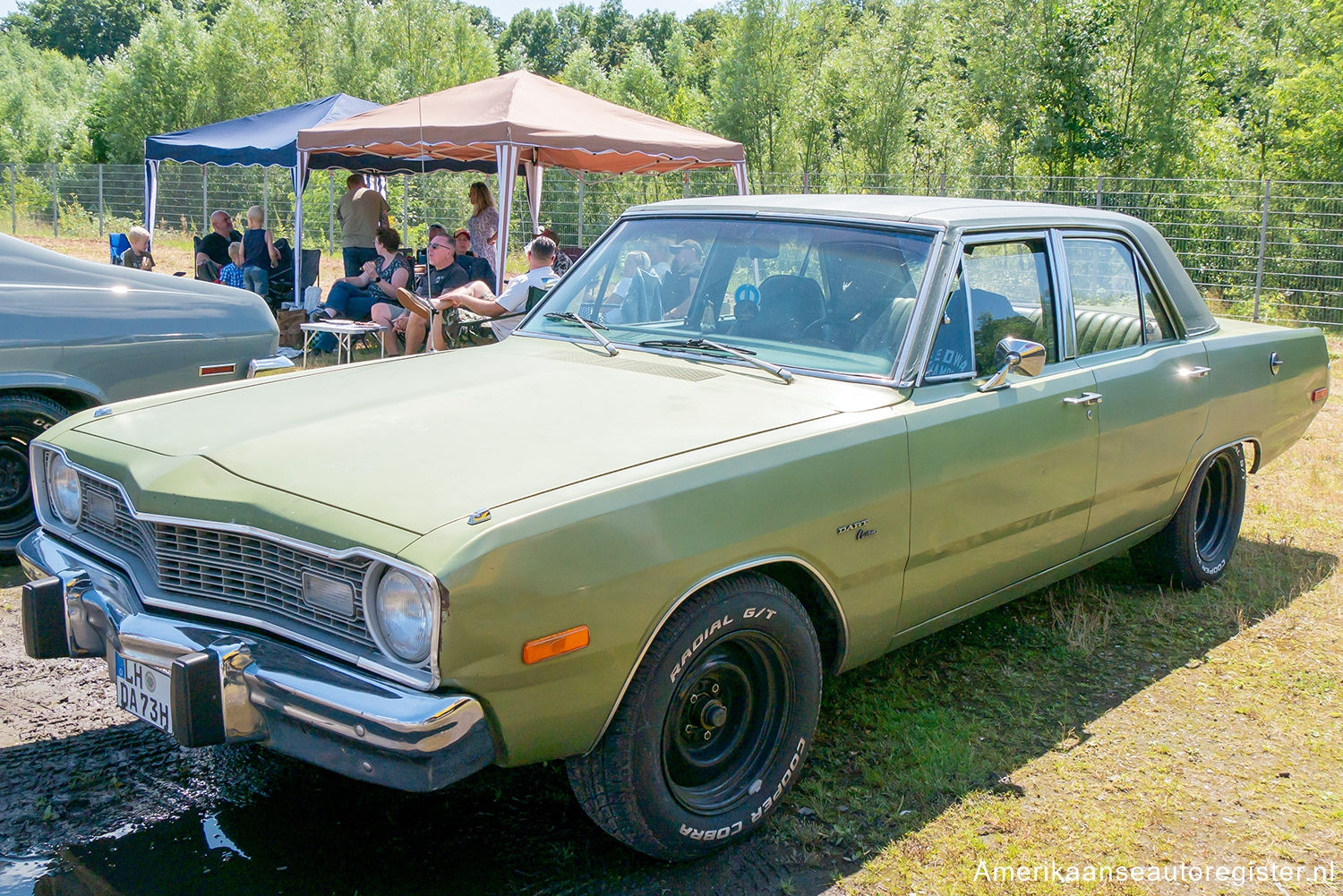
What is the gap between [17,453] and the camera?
493 centimetres

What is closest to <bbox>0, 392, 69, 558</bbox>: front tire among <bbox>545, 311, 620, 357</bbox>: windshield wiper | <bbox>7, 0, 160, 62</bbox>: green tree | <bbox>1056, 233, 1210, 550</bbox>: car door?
<bbox>545, 311, 620, 357</bbox>: windshield wiper

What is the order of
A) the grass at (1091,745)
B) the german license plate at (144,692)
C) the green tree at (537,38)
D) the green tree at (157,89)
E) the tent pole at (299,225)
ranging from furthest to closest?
the green tree at (537,38) → the green tree at (157,89) → the tent pole at (299,225) → the grass at (1091,745) → the german license plate at (144,692)

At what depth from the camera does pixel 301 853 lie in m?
2.92

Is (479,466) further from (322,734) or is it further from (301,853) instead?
(301,853)

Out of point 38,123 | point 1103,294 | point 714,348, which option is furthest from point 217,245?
point 38,123

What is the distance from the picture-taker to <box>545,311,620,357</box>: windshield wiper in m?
3.88

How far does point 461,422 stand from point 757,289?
1289mm

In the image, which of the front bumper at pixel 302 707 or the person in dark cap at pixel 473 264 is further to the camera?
the person in dark cap at pixel 473 264

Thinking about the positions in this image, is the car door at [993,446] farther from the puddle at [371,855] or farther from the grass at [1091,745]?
the puddle at [371,855]

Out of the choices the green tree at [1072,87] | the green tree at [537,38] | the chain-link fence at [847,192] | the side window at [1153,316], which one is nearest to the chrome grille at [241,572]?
the side window at [1153,316]

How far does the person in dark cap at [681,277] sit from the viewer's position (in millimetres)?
4039

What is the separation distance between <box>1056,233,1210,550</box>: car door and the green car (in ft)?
0.06

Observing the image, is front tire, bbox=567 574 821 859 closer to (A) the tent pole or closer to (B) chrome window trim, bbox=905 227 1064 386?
(B) chrome window trim, bbox=905 227 1064 386

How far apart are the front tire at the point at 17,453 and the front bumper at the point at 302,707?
2534 mm
